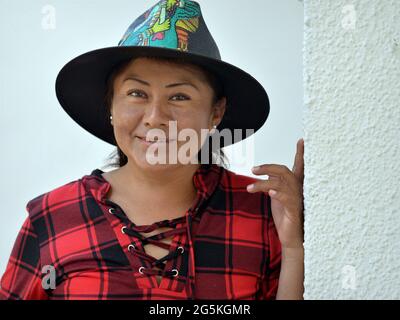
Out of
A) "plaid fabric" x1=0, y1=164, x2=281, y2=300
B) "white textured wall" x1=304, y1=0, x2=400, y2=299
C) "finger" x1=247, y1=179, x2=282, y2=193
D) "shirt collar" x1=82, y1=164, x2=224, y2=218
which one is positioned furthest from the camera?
"shirt collar" x1=82, y1=164, x2=224, y2=218

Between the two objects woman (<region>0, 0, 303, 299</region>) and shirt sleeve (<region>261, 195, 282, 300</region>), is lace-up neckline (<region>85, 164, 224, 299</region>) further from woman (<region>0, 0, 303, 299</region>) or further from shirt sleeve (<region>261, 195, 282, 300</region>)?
shirt sleeve (<region>261, 195, 282, 300</region>)

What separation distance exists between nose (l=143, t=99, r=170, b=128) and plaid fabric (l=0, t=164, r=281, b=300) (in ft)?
0.94

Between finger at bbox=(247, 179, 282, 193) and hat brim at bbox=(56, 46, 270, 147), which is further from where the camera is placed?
hat brim at bbox=(56, 46, 270, 147)

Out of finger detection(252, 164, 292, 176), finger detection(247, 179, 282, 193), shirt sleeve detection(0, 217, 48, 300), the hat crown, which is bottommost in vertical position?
shirt sleeve detection(0, 217, 48, 300)

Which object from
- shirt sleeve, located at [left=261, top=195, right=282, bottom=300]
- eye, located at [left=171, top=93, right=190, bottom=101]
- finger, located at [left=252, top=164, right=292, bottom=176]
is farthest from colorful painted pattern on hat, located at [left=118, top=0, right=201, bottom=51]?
shirt sleeve, located at [left=261, top=195, right=282, bottom=300]

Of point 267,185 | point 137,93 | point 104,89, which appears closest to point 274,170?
point 267,185

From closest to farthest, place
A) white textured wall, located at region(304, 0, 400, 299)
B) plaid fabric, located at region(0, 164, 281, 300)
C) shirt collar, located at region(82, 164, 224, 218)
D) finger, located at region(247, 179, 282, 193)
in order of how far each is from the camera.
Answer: white textured wall, located at region(304, 0, 400, 299)
finger, located at region(247, 179, 282, 193)
plaid fabric, located at region(0, 164, 281, 300)
shirt collar, located at region(82, 164, 224, 218)

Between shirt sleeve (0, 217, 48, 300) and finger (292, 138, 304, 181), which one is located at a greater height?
finger (292, 138, 304, 181)

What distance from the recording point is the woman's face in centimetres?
210

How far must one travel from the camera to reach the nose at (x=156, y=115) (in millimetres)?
2070

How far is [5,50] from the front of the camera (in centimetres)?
381

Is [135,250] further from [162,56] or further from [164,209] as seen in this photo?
[162,56]

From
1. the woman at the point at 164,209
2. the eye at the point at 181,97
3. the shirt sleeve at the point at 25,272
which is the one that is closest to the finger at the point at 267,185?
the woman at the point at 164,209

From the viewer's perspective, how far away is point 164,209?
226 cm
